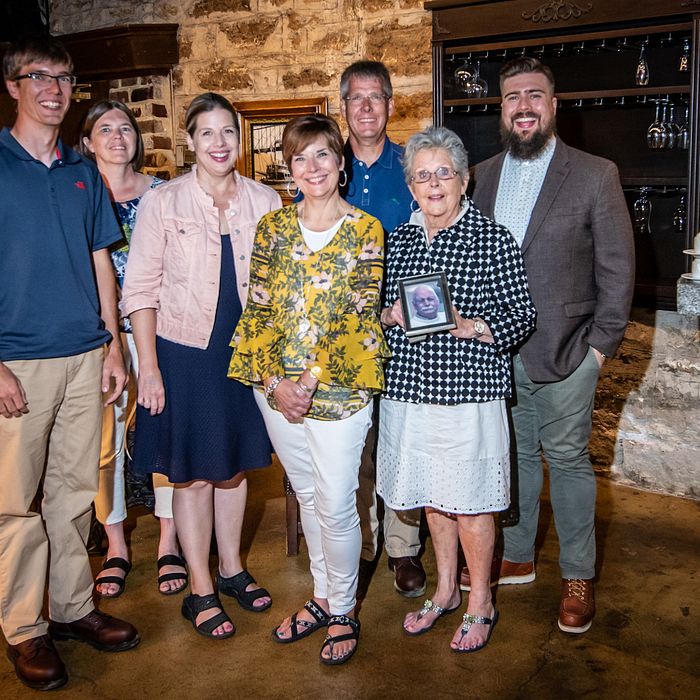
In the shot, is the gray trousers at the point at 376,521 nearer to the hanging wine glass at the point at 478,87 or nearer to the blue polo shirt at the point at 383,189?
the blue polo shirt at the point at 383,189

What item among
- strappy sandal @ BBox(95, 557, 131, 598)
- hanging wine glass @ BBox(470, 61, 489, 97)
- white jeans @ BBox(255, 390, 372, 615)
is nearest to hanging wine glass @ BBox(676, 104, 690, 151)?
hanging wine glass @ BBox(470, 61, 489, 97)

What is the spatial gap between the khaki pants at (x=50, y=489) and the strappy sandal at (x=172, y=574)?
47cm

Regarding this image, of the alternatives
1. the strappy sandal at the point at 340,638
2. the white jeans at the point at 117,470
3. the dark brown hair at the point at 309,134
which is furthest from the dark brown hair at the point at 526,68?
the strappy sandal at the point at 340,638

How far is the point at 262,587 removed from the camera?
11.4ft

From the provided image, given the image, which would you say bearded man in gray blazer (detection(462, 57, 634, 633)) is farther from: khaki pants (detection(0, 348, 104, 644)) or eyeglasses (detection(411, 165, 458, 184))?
khaki pants (detection(0, 348, 104, 644))

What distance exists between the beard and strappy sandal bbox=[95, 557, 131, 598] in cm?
229

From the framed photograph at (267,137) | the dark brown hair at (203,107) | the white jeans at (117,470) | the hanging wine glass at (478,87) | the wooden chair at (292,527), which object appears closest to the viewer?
the dark brown hair at (203,107)

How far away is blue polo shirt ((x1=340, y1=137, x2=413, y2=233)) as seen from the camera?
332 cm

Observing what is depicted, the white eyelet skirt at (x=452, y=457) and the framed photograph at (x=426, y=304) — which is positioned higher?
the framed photograph at (x=426, y=304)

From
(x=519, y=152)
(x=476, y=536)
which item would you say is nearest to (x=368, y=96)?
(x=519, y=152)

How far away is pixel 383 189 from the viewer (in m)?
3.35

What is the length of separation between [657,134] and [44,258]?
2.82 meters

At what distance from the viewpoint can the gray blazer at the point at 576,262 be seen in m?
2.94

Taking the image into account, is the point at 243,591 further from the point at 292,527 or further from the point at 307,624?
the point at 292,527
